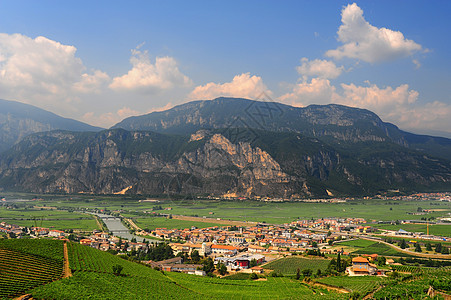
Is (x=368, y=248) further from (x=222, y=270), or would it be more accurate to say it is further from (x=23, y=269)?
(x=23, y=269)

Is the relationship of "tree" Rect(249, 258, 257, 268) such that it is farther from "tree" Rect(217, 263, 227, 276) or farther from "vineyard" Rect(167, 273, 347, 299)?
"vineyard" Rect(167, 273, 347, 299)

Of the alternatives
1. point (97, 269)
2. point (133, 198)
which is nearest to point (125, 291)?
point (97, 269)

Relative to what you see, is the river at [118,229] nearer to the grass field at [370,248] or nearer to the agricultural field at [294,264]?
the agricultural field at [294,264]

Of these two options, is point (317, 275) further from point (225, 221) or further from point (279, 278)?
point (225, 221)

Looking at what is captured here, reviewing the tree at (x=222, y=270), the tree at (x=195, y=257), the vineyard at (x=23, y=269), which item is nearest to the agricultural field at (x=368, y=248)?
the tree at (x=222, y=270)

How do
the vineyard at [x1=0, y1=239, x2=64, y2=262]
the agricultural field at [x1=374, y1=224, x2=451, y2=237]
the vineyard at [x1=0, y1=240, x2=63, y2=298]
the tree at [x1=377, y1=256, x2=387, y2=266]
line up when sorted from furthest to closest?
the agricultural field at [x1=374, y1=224, x2=451, y2=237], the tree at [x1=377, y1=256, x2=387, y2=266], the vineyard at [x1=0, y1=239, x2=64, y2=262], the vineyard at [x1=0, y1=240, x2=63, y2=298]

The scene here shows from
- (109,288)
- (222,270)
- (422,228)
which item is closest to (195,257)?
(222,270)

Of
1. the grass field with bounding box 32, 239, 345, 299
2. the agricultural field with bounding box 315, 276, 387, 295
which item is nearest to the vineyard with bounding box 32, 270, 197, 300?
the grass field with bounding box 32, 239, 345, 299
